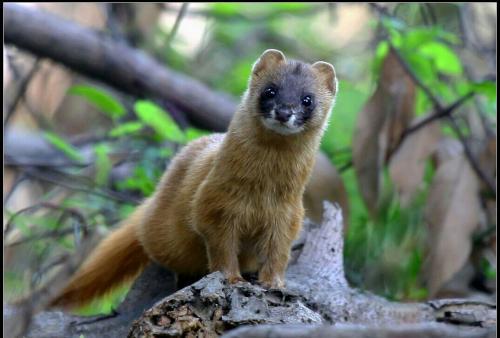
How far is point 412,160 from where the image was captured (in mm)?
6594

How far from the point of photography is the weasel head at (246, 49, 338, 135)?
4098 millimetres

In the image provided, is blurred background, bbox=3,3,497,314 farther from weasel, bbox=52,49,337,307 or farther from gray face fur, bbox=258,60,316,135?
gray face fur, bbox=258,60,316,135

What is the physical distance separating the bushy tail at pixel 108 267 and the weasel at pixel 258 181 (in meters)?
0.55

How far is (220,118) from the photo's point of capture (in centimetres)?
757

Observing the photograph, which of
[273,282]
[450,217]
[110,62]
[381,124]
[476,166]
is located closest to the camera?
[273,282]

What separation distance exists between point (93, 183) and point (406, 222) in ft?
8.25

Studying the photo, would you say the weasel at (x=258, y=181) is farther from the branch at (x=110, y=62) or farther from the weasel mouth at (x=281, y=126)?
the branch at (x=110, y=62)

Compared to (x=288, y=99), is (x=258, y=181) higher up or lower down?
lower down

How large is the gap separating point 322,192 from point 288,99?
75.7 inches

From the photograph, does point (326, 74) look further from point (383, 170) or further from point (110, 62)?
point (110, 62)

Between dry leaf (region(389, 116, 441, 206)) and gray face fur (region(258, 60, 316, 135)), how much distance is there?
7.71 ft

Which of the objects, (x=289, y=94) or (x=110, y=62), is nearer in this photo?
(x=289, y=94)

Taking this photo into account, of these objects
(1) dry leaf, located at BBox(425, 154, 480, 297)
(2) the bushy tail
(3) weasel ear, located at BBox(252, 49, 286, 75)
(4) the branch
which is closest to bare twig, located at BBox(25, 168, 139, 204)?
(4) the branch

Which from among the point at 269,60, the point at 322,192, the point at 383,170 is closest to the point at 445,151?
the point at 383,170
